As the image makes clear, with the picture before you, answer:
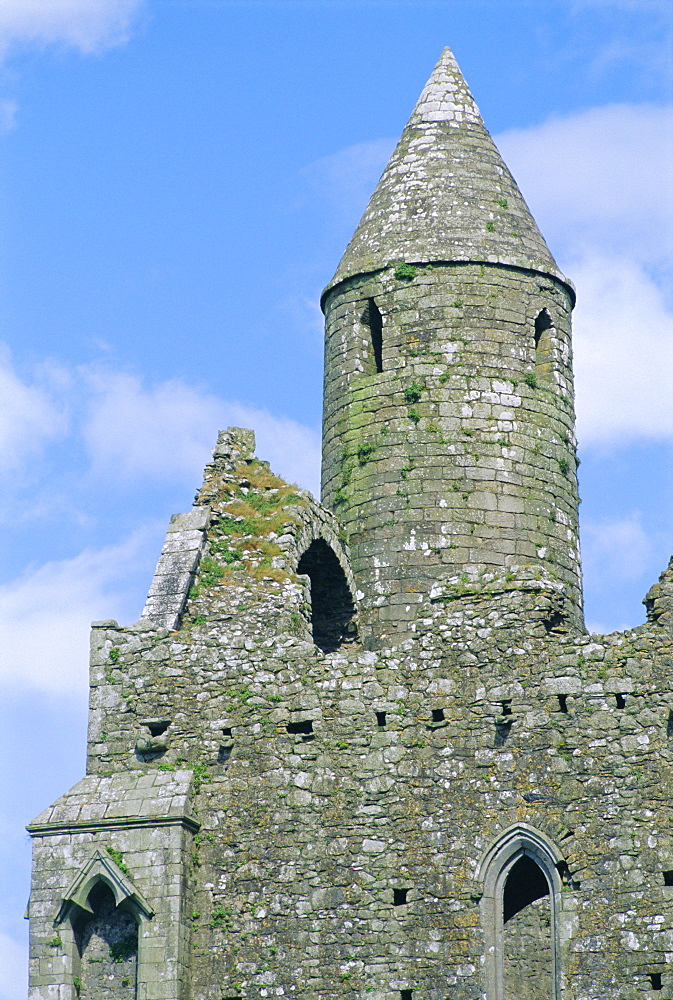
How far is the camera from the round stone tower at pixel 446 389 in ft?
91.2

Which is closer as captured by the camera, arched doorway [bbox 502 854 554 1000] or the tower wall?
arched doorway [bbox 502 854 554 1000]

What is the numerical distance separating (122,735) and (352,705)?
2492mm

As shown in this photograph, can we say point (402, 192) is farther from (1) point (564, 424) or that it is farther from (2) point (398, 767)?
(2) point (398, 767)

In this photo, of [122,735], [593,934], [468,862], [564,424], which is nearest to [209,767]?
[122,735]

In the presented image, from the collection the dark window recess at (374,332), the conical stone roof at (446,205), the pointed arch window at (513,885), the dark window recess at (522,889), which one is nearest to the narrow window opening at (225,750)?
the pointed arch window at (513,885)

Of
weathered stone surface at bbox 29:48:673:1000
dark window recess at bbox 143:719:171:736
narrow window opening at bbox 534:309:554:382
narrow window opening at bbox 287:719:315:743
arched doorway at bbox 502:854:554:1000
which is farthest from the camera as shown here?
narrow window opening at bbox 534:309:554:382

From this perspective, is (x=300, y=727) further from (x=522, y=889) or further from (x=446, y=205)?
(x=446, y=205)

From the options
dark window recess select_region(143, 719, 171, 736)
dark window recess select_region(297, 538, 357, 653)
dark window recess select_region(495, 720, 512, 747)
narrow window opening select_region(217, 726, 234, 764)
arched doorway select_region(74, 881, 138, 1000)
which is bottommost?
arched doorway select_region(74, 881, 138, 1000)

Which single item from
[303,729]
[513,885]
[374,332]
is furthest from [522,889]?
[374,332]

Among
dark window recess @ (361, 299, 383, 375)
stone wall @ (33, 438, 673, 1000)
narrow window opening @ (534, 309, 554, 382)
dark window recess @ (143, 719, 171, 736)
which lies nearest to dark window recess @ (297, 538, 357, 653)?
stone wall @ (33, 438, 673, 1000)

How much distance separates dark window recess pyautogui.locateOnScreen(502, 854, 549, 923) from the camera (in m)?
25.7

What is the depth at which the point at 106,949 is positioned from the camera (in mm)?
24125

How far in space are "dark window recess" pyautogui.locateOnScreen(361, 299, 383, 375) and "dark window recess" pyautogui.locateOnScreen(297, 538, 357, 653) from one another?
2.54 metres

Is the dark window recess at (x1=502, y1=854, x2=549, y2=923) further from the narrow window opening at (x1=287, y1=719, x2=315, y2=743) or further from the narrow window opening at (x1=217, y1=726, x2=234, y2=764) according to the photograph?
the narrow window opening at (x1=217, y1=726, x2=234, y2=764)
